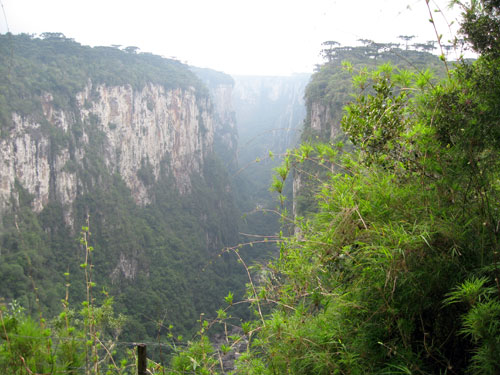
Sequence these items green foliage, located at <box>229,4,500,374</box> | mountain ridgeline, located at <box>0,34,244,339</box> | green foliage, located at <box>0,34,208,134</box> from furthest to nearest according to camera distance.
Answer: green foliage, located at <box>0,34,208,134</box> < mountain ridgeline, located at <box>0,34,244,339</box> < green foliage, located at <box>229,4,500,374</box>

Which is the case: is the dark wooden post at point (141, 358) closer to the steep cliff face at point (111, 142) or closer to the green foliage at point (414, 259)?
the green foliage at point (414, 259)

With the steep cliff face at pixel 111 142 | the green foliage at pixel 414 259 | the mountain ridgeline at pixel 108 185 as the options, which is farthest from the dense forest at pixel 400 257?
the steep cliff face at pixel 111 142

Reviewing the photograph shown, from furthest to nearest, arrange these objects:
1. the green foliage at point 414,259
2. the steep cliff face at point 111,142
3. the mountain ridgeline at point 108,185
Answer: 1. the steep cliff face at point 111,142
2. the mountain ridgeline at point 108,185
3. the green foliage at point 414,259

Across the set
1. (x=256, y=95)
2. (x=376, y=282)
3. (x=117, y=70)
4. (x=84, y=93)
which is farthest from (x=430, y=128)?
(x=256, y=95)

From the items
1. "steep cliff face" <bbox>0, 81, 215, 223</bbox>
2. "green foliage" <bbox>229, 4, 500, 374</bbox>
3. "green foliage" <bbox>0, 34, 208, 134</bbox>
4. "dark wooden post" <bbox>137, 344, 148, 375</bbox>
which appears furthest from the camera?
"green foliage" <bbox>0, 34, 208, 134</bbox>

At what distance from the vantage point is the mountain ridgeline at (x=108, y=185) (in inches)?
1068

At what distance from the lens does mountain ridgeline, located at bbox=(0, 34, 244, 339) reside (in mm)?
27125

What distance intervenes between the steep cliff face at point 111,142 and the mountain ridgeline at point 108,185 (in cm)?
13

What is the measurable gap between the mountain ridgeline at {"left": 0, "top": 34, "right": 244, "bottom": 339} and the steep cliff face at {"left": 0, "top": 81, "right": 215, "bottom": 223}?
0.42 feet

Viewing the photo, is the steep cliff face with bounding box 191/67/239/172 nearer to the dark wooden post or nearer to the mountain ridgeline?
the mountain ridgeline

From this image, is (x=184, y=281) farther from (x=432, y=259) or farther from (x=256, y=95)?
(x=256, y=95)

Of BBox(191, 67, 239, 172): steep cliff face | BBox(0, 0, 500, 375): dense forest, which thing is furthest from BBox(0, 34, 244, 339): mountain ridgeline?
BBox(191, 67, 239, 172): steep cliff face

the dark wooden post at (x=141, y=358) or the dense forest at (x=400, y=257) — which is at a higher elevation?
the dense forest at (x=400, y=257)

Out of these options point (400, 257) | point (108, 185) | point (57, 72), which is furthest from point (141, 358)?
point (57, 72)
